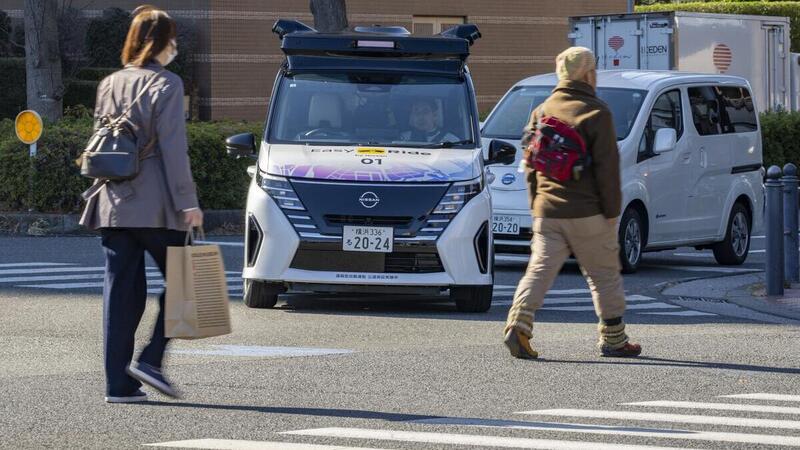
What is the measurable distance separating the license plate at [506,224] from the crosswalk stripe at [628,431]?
26.5 ft

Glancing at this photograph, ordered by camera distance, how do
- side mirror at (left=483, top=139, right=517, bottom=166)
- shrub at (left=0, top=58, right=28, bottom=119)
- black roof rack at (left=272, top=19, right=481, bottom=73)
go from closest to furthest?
1. side mirror at (left=483, top=139, right=517, bottom=166)
2. black roof rack at (left=272, top=19, right=481, bottom=73)
3. shrub at (left=0, top=58, right=28, bottom=119)

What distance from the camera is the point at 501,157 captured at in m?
12.5

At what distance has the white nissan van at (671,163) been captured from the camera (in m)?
15.6

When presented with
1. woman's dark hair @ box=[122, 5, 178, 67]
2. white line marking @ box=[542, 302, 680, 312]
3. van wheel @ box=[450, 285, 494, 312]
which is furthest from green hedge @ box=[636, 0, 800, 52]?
woman's dark hair @ box=[122, 5, 178, 67]

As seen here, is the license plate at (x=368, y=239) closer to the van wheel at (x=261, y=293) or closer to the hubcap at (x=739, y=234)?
the van wheel at (x=261, y=293)

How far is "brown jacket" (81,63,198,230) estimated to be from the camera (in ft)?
24.5

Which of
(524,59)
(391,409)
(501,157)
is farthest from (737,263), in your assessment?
(524,59)

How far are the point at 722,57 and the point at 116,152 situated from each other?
2285cm

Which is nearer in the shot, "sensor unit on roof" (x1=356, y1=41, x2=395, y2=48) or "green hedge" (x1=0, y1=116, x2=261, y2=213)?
"sensor unit on roof" (x1=356, y1=41, x2=395, y2=48)

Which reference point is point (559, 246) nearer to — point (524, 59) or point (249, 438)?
point (249, 438)

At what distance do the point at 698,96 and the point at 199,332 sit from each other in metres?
10.3

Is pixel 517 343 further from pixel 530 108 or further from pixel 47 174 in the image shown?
pixel 47 174

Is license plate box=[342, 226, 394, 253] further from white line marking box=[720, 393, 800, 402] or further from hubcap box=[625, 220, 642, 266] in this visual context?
hubcap box=[625, 220, 642, 266]

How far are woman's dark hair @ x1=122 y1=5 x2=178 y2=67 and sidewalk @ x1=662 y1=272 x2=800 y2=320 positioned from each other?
6.24 meters
